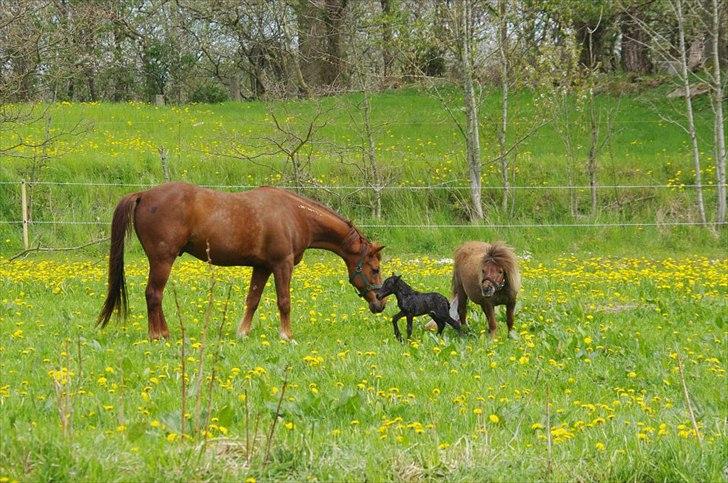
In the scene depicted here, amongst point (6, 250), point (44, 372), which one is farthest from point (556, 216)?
point (44, 372)

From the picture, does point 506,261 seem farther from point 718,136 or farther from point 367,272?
point 718,136

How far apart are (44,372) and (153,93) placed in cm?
3772

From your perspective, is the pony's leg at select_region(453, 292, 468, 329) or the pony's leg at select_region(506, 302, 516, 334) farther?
the pony's leg at select_region(453, 292, 468, 329)

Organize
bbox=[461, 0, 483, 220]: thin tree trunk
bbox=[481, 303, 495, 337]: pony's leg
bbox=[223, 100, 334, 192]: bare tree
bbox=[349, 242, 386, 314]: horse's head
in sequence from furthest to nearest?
1. bbox=[223, 100, 334, 192]: bare tree
2. bbox=[461, 0, 483, 220]: thin tree trunk
3. bbox=[349, 242, 386, 314]: horse's head
4. bbox=[481, 303, 495, 337]: pony's leg

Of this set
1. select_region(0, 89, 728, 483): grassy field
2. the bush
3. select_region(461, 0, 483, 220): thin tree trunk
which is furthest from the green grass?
the bush

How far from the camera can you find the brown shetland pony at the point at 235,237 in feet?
32.3

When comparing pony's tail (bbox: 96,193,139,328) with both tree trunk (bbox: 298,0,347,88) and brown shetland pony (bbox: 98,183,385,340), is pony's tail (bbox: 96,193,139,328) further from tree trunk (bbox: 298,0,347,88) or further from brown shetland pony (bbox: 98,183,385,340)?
tree trunk (bbox: 298,0,347,88)

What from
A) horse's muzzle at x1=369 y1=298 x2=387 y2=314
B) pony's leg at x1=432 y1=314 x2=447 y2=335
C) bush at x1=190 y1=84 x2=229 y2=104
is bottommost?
pony's leg at x1=432 y1=314 x2=447 y2=335

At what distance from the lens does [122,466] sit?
4.47 meters

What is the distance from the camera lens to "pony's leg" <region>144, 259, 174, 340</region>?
9781 mm

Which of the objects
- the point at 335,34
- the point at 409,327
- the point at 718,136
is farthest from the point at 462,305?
the point at 335,34

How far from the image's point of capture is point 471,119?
69.5 ft

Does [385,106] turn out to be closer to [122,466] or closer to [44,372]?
[44,372]

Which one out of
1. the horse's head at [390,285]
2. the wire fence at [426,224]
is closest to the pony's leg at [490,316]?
the horse's head at [390,285]
